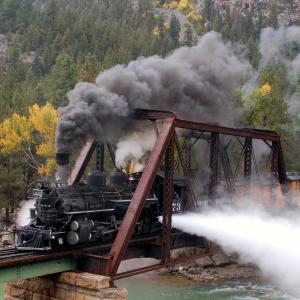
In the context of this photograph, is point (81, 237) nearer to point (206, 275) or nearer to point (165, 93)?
point (165, 93)

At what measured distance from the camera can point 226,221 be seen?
22.5 meters

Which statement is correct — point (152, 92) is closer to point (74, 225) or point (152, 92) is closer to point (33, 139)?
point (74, 225)

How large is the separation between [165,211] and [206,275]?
15.9 m

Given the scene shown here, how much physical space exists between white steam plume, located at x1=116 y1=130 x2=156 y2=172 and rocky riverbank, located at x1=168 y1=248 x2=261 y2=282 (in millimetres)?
9046

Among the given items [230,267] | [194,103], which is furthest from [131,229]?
[230,267]

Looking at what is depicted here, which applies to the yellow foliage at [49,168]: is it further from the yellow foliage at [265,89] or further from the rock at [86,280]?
the rock at [86,280]

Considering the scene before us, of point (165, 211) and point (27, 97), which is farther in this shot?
point (27, 97)

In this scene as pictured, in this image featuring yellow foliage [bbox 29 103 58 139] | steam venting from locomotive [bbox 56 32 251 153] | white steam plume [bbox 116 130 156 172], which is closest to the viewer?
steam venting from locomotive [bbox 56 32 251 153]

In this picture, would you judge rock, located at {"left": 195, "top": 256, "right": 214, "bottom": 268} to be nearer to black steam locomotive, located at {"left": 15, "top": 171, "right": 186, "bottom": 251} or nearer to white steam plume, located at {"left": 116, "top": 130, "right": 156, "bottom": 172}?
white steam plume, located at {"left": 116, "top": 130, "right": 156, "bottom": 172}

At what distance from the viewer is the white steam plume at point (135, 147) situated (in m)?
40.5

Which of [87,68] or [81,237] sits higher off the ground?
[87,68]

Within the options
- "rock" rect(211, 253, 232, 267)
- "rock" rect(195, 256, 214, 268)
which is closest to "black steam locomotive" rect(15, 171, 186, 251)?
"rock" rect(195, 256, 214, 268)

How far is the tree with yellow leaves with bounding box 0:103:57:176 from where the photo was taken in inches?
1901

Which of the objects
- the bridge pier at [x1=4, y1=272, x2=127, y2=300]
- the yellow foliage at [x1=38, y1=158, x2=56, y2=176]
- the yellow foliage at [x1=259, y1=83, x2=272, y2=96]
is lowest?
the bridge pier at [x1=4, y1=272, x2=127, y2=300]
